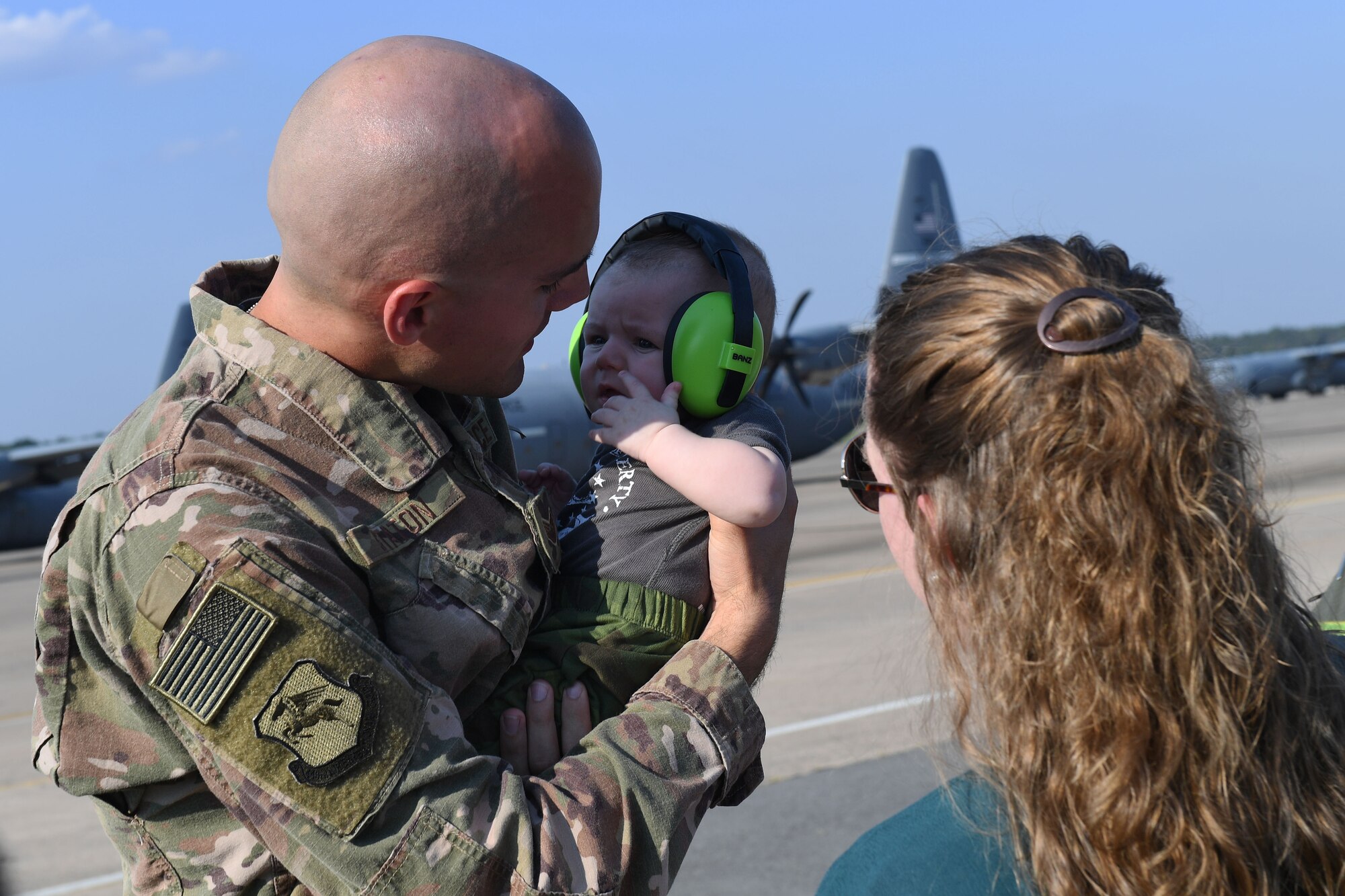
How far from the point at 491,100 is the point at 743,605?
102cm

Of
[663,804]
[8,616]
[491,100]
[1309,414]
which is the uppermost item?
[491,100]

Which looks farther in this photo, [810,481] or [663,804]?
[810,481]

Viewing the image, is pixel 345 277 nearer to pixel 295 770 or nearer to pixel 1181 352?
pixel 295 770

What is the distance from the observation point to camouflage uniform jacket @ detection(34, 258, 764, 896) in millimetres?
1531

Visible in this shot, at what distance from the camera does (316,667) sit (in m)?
1.54

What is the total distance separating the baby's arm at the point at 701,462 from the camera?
2.18 metres

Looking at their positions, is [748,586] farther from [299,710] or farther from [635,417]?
[299,710]

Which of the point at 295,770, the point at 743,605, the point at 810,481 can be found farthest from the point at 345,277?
the point at 810,481

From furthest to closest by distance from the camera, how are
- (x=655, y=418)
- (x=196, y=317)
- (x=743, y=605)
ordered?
1. (x=655, y=418)
2. (x=743, y=605)
3. (x=196, y=317)

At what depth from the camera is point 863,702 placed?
8.06 m

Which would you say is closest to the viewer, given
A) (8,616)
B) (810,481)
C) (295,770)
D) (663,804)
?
(295,770)

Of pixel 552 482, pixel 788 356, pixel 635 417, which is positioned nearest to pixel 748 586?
pixel 635 417

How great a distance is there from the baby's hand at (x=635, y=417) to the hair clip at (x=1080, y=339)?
99cm

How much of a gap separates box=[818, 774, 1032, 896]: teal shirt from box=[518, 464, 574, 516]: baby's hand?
3.89ft
